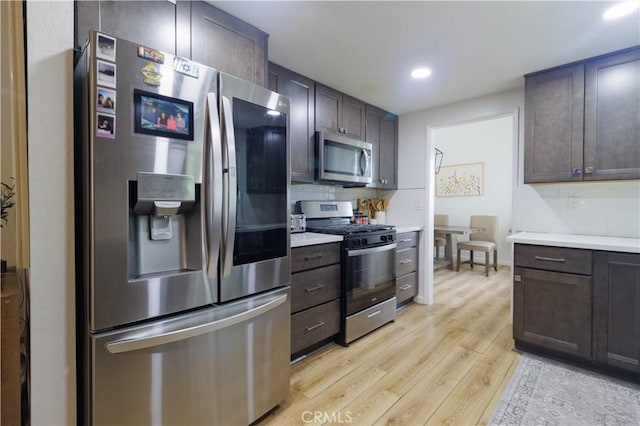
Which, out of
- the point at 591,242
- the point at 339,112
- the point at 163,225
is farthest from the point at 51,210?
the point at 591,242

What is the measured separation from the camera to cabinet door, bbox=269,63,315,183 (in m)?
2.46

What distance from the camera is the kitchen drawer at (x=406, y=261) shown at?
10.4ft

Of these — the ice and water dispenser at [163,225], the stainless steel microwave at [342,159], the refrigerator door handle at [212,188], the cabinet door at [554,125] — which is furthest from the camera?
the stainless steel microwave at [342,159]

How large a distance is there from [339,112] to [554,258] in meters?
2.17

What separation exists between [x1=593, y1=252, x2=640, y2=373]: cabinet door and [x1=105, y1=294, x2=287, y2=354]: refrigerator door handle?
2216 mm

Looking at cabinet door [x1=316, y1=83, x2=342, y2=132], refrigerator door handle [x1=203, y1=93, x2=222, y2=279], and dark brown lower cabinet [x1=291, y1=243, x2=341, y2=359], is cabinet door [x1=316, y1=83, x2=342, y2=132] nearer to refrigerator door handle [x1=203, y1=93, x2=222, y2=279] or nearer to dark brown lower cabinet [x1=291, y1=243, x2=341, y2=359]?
dark brown lower cabinet [x1=291, y1=243, x2=341, y2=359]

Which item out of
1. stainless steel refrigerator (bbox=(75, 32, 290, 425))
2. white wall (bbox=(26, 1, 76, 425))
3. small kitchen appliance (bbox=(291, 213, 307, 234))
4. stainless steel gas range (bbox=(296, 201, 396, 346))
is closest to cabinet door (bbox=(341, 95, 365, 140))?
stainless steel gas range (bbox=(296, 201, 396, 346))

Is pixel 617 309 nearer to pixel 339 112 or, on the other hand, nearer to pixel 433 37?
pixel 433 37

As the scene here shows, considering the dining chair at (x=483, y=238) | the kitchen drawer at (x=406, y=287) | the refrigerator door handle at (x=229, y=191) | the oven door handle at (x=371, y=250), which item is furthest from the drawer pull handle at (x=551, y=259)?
the dining chair at (x=483, y=238)

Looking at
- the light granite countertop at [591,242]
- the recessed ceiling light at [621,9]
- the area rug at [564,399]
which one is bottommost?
the area rug at [564,399]

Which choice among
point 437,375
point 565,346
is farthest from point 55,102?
point 565,346

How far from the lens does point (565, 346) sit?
2139 millimetres

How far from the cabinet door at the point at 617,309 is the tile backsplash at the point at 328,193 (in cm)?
220

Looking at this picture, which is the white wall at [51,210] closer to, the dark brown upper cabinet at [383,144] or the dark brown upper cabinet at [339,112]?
the dark brown upper cabinet at [339,112]
